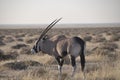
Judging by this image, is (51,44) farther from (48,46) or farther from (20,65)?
(20,65)

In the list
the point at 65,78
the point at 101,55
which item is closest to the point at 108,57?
the point at 101,55

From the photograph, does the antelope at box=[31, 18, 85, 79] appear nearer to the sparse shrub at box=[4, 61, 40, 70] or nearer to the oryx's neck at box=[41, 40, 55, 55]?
the oryx's neck at box=[41, 40, 55, 55]

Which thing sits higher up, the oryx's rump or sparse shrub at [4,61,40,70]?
the oryx's rump

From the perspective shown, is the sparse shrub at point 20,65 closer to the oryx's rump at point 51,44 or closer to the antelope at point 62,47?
the antelope at point 62,47

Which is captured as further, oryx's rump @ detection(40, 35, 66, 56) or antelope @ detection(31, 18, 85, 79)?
oryx's rump @ detection(40, 35, 66, 56)

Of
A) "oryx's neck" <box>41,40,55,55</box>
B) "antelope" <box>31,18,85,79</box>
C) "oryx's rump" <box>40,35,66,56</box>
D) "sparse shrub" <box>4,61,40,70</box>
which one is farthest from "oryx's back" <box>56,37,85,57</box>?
"sparse shrub" <box>4,61,40,70</box>

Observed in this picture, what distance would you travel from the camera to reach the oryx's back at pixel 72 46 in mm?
10555

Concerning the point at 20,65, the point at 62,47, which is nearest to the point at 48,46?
the point at 62,47

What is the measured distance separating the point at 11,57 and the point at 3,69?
4362 millimetres

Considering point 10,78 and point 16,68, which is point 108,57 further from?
point 10,78

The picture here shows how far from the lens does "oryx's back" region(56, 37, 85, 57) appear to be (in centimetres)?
1055

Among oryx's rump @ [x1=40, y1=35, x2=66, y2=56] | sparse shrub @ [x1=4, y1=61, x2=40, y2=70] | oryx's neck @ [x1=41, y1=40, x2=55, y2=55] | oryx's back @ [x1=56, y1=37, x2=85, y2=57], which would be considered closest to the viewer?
oryx's back @ [x1=56, y1=37, x2=85, y2=57]

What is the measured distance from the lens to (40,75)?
11430mm

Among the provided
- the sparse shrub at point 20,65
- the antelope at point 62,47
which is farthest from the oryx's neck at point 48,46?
the sparse shrub at point 20,65
